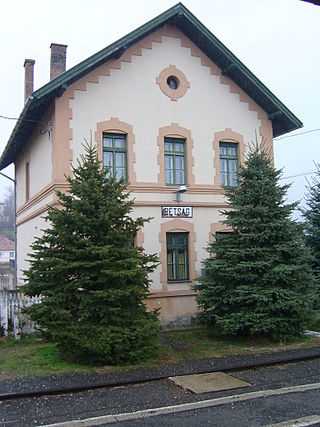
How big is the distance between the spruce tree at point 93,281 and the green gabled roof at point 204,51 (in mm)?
4040

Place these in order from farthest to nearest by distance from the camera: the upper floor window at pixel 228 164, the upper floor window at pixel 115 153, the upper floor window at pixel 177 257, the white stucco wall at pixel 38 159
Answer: the upper floor window at pixel 228 164 → the upper floor window at pixel 177 257 → the white stucco wall at pixel 38 159 → the upper floor window at pixel 115 153

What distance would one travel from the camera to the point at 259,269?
10875 mm

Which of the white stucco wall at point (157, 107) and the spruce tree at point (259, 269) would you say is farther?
the white stucco wall at point (157, 107)

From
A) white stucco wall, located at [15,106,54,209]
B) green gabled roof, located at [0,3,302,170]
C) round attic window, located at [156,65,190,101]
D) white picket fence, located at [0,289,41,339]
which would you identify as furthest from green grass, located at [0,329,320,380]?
round attic window, located at [156,65,190,101]

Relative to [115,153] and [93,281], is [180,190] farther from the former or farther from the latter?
[93,281]

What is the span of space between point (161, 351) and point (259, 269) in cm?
303

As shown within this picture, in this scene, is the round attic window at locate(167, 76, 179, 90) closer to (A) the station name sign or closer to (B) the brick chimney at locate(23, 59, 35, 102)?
(A) the station name sign

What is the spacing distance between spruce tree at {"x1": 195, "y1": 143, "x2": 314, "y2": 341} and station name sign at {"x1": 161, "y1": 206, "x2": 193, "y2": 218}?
2.37 meters

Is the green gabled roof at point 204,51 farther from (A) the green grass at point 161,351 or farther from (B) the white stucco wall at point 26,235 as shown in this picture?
(A) the green grass at point 161,351

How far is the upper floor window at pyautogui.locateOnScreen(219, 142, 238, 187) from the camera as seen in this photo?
14820mm

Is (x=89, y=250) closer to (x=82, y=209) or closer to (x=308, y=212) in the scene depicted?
(x=82, y=209)

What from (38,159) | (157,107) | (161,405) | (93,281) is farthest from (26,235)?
(161,405)

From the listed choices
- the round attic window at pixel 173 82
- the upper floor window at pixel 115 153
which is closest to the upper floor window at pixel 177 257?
the upper floor window at pixel 115 153

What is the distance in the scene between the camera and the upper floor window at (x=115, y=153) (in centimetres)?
1330
